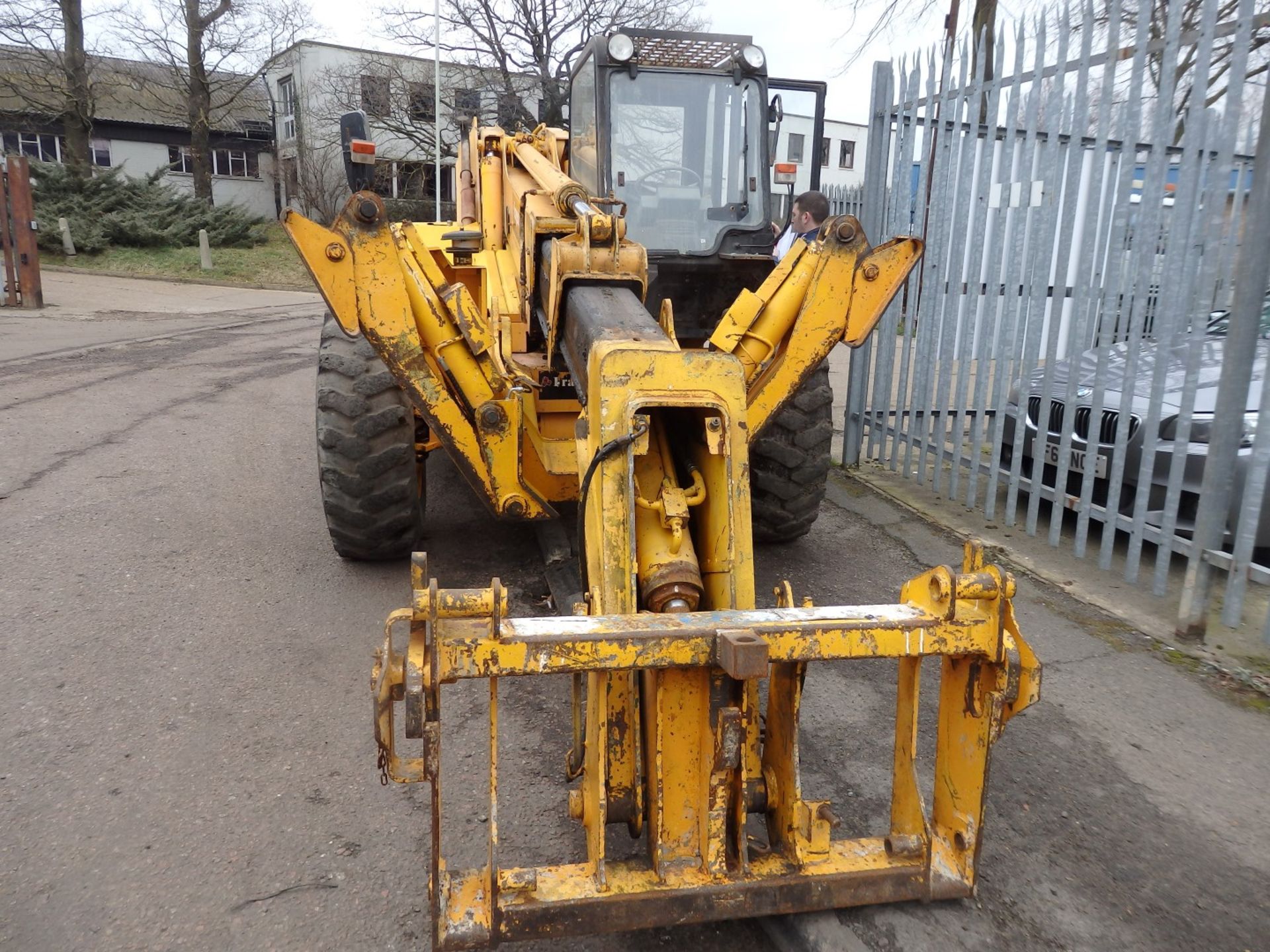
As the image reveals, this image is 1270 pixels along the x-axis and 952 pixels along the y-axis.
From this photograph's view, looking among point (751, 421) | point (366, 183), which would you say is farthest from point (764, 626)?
point (366, 183)

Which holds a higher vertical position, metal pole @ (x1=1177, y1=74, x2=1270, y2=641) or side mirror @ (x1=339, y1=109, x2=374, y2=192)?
side mirror @ (x1=339, y1=109, x2=374, y2=192)

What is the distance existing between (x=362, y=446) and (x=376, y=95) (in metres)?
29.8

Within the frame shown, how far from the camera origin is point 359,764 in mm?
3057

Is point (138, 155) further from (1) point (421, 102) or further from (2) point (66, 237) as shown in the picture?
(2) point (66, 237)

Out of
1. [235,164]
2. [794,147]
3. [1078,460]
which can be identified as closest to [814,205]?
[1078,460]

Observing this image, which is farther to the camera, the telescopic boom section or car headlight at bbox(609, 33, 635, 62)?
car headlight at bbox(609, 33, 635, 62)

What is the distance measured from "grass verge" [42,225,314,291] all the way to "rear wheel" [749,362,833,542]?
62.5 ft

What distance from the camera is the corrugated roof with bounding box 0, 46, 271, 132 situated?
85.8ft

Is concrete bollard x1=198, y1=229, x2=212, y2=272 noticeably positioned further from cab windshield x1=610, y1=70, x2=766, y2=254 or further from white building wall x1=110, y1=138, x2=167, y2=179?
cab windshield x1=610, y1=70, x2=766, y2=254

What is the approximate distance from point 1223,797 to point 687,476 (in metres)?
2.09

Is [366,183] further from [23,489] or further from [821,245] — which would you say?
[23,489]

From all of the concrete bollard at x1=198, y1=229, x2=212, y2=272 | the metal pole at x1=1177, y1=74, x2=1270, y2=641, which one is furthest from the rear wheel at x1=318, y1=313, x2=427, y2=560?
the concrete bollard at x1=198, y1=229, x2=212, y2=272

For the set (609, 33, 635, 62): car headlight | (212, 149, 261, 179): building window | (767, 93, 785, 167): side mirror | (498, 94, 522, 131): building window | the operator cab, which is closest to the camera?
(609, 33, 635, 62): car headlight

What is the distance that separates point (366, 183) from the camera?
4410 mm
